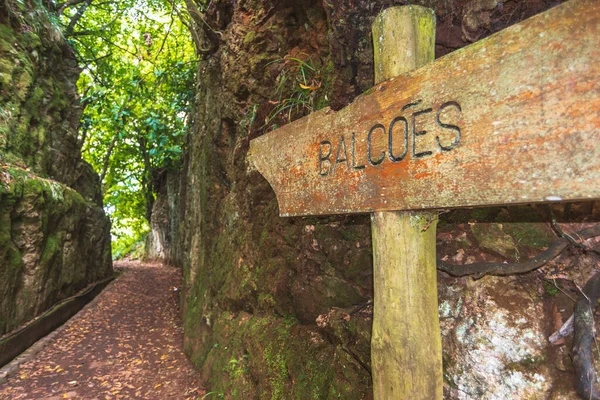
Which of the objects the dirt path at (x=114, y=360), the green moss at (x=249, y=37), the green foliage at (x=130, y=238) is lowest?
the dirt path at (x=114, y=360)

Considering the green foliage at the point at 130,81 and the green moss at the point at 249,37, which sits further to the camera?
the green foliage at the point at 130,81

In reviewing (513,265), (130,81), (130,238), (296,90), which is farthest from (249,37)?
(130,238)

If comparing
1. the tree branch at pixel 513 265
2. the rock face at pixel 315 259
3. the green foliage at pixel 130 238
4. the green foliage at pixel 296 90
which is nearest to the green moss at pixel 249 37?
the rock face at pixel 315 259

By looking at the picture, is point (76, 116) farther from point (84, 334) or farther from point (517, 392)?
point (517, 392)

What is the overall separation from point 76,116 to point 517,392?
11097 mm

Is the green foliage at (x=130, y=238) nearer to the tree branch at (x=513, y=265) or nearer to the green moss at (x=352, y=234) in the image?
the green moss at (x=352, y=234)

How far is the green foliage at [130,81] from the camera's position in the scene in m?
10.2

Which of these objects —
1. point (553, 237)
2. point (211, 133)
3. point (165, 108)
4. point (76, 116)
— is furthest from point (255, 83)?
point (165, 108)

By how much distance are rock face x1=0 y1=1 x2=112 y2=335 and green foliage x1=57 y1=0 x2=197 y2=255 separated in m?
1.52

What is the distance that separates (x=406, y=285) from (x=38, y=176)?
25.1ft

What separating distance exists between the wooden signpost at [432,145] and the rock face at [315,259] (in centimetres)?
60

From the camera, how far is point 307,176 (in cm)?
169

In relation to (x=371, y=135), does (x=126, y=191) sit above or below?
above

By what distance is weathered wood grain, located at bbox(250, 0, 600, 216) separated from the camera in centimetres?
89
